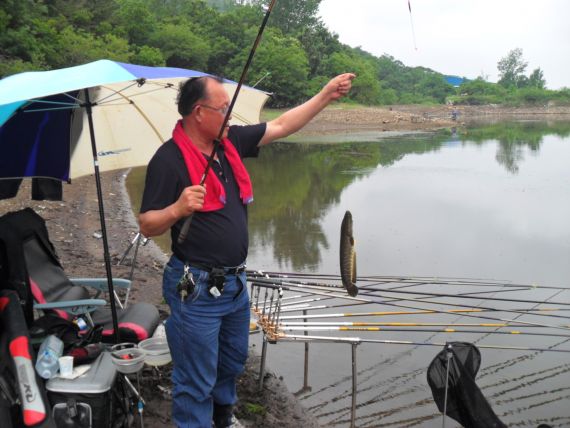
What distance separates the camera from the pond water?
15.0 feet

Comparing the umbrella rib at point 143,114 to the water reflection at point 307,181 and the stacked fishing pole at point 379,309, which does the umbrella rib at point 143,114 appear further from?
the water reflection at point 307,181

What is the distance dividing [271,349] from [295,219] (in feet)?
19.1

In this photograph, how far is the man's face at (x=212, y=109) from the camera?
259cm

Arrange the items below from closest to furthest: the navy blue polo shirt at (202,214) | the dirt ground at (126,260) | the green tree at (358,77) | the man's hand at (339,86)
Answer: the navy blue polo shirt at (202,214) → the man's hand at (339,86) → the dirt ground at (126,260) → the green tree at (358,77)

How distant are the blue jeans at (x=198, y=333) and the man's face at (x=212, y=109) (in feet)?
2.12

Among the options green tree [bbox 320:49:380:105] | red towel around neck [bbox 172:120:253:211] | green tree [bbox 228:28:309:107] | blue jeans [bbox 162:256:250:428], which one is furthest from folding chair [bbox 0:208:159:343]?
green tree [bbox 320:49:380:105]

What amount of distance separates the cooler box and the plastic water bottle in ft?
0.23

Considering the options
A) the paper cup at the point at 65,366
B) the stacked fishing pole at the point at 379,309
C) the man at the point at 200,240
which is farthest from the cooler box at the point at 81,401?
the stacked fishing pole at the point at 379,309

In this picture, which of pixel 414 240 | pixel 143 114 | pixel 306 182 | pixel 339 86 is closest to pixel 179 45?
pixel 306 182

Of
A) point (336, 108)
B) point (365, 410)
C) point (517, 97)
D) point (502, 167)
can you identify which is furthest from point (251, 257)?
point (517, 97)

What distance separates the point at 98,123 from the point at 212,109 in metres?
1.66

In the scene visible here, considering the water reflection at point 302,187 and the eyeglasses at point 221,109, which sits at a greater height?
the eyeglasses at point 221,109

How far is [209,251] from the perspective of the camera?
2580 mm

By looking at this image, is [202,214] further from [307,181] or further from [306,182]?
[307,181]
